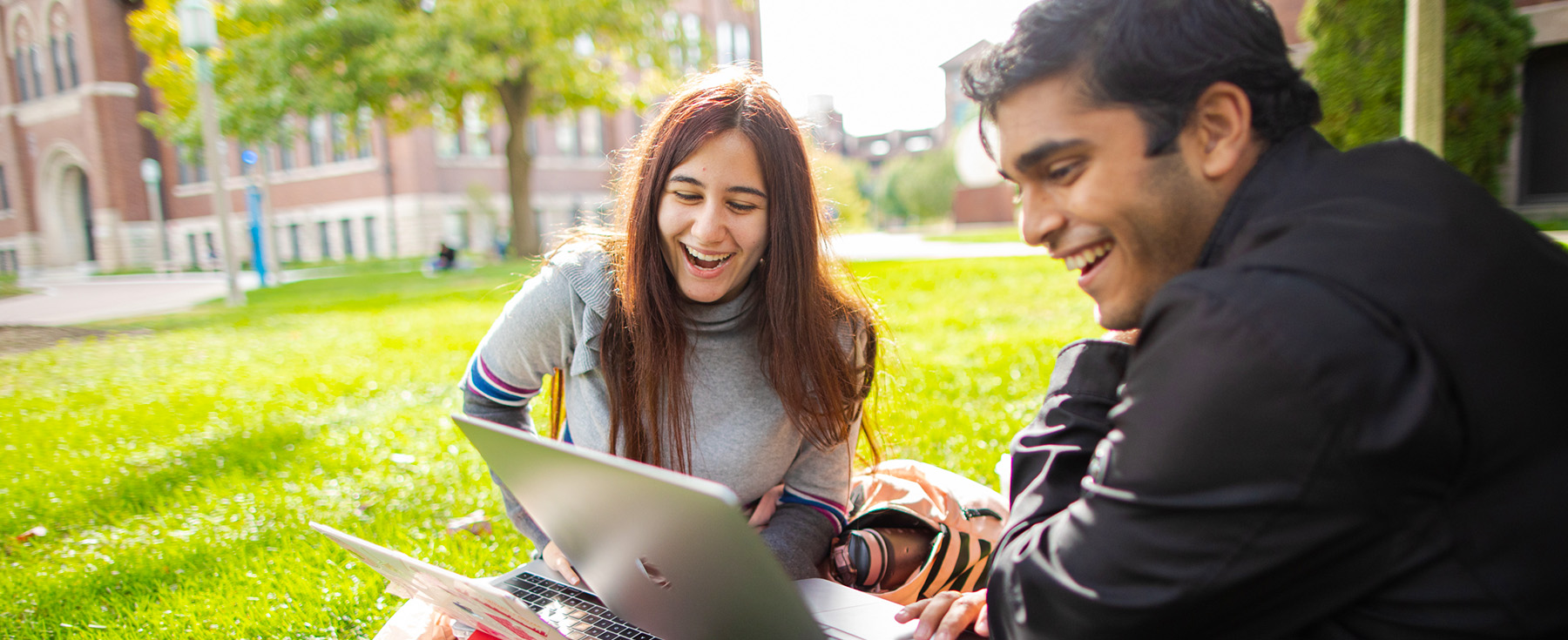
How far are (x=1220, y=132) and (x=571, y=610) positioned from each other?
140 cm

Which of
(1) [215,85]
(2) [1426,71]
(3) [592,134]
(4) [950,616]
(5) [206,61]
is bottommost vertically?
(4) [950,616]

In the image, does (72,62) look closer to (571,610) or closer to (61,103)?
(61,103)

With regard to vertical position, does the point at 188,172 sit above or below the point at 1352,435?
above

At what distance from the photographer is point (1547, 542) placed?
86 cm

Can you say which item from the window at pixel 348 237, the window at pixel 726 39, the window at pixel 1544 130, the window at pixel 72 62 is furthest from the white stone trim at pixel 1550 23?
the window at pixel 72 62

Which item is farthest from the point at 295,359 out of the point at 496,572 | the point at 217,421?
the point at 496,572

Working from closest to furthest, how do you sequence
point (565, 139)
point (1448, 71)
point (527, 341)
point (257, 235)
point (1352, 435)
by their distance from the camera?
point (1352, 435), point (527, 341), point (1448, 71), point (257, 235), point (565, 139)

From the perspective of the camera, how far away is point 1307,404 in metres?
0.85

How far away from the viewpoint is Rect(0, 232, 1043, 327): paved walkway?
432 inches

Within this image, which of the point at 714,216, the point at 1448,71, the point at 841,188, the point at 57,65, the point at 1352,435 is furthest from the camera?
the point at 841,188

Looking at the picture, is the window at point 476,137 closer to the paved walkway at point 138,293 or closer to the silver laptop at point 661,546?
the paved walkway at point 138,293

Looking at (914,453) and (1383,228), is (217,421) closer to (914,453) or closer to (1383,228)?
(914,453)

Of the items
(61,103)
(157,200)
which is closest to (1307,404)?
(157,200)

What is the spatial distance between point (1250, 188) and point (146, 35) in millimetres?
19729
